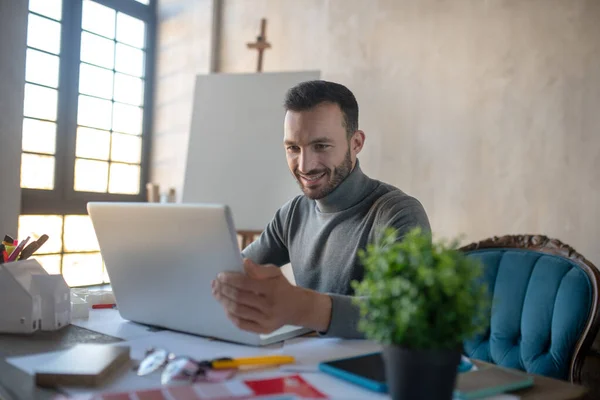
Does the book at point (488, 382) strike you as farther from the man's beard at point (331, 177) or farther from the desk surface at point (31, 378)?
the man's beard at point (331, 177)

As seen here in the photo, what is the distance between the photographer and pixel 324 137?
1499 millimetres

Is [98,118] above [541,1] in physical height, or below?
below

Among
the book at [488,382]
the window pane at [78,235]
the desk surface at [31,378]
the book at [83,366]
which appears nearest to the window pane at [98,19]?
the window pane at [78,235]

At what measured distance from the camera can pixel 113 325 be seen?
3.78ft

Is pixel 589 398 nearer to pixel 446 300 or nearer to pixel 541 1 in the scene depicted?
pixel 446 300

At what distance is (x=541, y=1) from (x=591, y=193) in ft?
2.81

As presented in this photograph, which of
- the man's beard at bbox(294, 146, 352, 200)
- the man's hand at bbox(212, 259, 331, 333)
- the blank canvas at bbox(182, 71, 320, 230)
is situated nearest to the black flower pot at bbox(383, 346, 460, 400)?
the man's hand at bbox(212, 259, 331, 333)

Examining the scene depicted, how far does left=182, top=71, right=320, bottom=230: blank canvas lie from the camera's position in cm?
290

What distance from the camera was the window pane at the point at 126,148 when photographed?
347 centimetres

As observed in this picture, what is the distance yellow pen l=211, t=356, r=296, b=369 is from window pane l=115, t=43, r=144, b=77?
3.00m

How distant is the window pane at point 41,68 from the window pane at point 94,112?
198 mm

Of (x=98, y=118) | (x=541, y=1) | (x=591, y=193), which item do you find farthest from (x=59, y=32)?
(x=591, y=193)

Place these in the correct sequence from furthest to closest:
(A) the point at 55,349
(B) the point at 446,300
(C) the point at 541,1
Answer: (C) the point at 541,1, (A) the point at 55,349, (B) the point at 446,300

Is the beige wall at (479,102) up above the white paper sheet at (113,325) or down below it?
above
